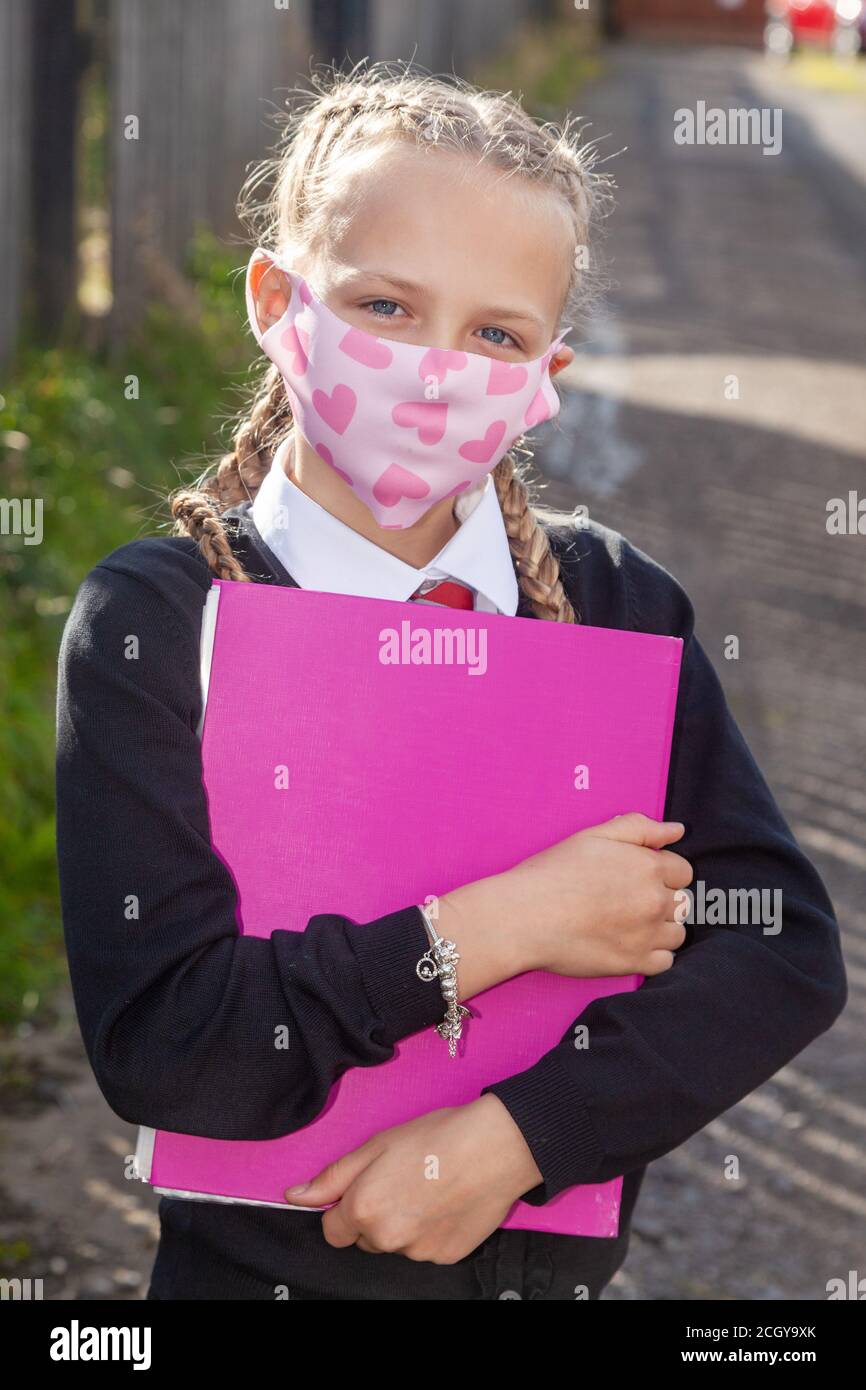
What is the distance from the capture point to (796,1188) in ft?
11.3

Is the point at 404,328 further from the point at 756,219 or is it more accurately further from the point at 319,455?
the point at 756,219

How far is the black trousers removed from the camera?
1.78m

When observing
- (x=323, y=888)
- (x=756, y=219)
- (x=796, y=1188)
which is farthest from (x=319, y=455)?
(x=756, y=219)

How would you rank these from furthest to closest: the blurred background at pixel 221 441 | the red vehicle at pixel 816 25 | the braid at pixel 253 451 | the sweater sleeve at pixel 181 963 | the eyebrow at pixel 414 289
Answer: the red vehicle at pixel 816 25 → the blurred background at pixel 221 441 → the braid at pixel 253 451 → the eyebrow at pixel 414 289 → the sweater sleeve at pixel 181 963

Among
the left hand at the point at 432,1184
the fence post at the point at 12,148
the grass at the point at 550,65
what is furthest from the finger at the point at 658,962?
the grass at the point at 550,65

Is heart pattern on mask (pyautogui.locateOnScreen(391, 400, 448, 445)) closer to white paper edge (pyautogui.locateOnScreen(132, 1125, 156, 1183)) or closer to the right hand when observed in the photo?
the right hand

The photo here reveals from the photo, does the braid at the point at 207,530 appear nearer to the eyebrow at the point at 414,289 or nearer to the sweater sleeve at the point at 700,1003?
the eyebrow at the point at 414,289

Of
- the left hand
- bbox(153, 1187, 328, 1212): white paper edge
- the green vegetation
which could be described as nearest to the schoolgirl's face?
the left hand

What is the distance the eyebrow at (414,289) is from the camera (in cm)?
170

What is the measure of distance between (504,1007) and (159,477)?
405cm

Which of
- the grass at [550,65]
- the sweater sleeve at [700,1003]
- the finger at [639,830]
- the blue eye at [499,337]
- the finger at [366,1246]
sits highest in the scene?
the grass at [550,65]

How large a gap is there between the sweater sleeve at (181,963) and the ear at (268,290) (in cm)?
48

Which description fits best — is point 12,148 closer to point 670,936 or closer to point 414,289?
point 414,289

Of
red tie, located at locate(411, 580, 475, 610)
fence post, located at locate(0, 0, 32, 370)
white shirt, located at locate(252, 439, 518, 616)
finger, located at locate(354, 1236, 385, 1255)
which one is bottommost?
finger, located at locate(354, 1236, 385, 1255)
